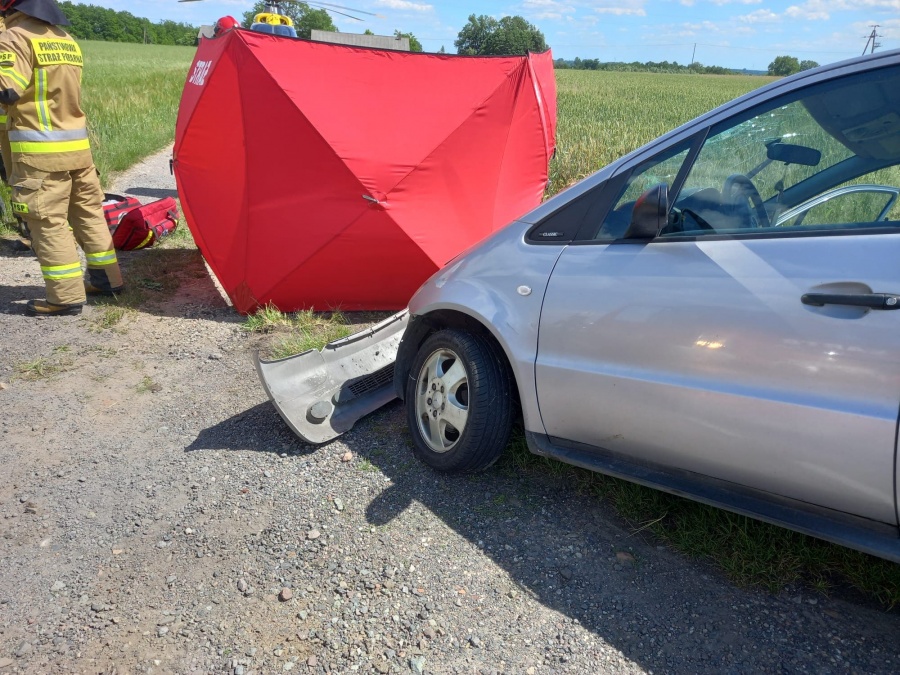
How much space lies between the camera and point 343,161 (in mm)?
5383

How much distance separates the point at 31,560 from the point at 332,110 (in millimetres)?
A: 3646

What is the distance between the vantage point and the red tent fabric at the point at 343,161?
213 inches

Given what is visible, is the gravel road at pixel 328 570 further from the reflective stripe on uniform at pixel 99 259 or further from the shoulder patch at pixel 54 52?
the shoulder patch at pixel 54 52

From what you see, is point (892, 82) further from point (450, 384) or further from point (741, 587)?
point (450, 384)

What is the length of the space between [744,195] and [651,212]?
1.49ft

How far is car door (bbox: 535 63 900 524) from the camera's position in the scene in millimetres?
2293

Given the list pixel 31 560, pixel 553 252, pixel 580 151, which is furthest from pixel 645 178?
pixel 580 151

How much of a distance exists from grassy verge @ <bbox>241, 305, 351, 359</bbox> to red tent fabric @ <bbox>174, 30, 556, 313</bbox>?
124mm

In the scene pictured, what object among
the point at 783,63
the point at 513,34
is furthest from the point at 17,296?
the point at 783,63

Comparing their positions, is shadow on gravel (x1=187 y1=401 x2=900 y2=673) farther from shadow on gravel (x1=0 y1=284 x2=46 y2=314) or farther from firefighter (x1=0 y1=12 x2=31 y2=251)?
firefighter (x1=0 y1=12 x2=31 y2=251)

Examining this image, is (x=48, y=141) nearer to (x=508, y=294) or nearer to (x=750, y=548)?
(x=508, y=294)

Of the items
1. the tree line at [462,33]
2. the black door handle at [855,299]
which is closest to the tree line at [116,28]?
the tree line at [462,33]

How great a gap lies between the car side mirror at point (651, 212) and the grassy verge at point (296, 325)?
9.77 feet

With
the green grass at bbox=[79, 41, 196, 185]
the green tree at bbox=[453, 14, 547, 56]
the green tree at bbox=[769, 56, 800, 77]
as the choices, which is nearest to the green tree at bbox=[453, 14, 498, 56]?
the green tree at bbox=[453, 14, 547, 56]
